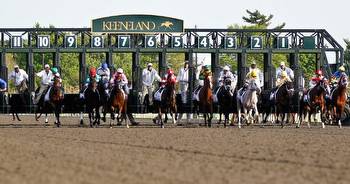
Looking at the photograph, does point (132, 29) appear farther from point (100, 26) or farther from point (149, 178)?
point (149, 178)

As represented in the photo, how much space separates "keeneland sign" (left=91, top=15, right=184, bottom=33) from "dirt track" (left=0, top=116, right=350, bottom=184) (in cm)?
2208

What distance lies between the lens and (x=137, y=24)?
162ft

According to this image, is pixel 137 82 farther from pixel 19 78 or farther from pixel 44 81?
pixel 44 81

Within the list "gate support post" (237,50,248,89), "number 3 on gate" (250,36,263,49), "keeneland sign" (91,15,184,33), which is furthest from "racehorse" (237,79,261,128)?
"number 3 on gate" (250,36,263,49)

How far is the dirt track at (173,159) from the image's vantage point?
14.8 m

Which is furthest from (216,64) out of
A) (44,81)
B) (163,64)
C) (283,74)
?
(44,81)

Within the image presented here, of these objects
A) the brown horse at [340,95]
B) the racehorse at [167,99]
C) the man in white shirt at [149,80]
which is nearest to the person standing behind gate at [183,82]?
the man in white shirt at [149,80]

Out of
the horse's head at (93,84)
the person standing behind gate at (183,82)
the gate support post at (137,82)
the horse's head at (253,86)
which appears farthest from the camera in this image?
the gate support post at (137,82)

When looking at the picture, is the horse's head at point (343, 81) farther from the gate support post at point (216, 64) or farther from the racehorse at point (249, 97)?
the gate support post at point (216, 64)

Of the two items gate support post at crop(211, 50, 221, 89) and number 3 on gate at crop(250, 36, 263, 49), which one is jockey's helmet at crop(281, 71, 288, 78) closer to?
gate support post at crop(211, 50, 221, 89)

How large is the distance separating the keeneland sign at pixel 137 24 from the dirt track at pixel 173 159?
869 inches

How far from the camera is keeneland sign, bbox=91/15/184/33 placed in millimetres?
49188


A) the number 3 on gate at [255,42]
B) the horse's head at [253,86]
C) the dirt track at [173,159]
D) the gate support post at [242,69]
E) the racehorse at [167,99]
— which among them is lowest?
the dirt track at [173,159]

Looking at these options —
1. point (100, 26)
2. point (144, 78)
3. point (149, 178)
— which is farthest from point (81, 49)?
point (149, 178)
